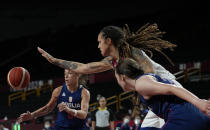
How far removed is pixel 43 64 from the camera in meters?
22.4

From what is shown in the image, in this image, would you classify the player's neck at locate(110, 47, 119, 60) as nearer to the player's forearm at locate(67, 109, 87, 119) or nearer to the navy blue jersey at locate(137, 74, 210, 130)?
the navy blue jersey at locate(137, 74, 210, 130)

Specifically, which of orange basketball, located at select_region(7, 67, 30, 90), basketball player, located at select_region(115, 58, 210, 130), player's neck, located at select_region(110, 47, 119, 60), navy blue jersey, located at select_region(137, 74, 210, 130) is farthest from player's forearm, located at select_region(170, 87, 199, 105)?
orange basketball, located at select_region(7, 67, 30, 90)

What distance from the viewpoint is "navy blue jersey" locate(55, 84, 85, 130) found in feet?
16.6

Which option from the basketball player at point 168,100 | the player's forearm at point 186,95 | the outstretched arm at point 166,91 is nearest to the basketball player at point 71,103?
the basketball player at point 168,100

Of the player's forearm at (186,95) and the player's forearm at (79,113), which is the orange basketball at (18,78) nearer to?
the player's forearm at (79,113)

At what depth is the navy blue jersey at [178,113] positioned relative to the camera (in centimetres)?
272

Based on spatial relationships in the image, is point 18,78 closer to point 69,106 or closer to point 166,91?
point 69,106

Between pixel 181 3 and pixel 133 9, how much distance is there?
357 centimetres

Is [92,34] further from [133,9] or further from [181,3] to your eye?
[181,3]

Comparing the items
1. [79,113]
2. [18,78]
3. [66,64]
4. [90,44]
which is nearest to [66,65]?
[66,64]

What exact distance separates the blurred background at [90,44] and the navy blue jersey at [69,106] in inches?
101

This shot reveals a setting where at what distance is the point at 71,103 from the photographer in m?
5.21

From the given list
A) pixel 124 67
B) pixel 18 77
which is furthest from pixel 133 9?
pixel 124 67

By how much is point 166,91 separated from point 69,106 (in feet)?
9.20
